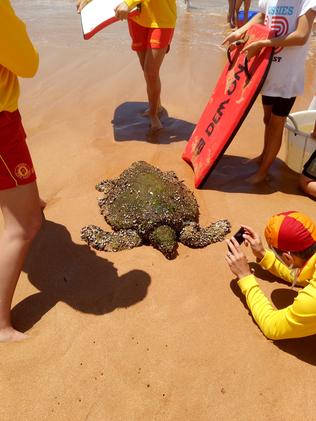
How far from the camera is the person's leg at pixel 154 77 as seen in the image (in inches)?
172

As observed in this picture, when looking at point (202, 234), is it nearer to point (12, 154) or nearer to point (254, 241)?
point (254, 241)

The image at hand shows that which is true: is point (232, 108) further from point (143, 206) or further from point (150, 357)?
point (150, 357)

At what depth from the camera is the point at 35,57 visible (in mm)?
1915

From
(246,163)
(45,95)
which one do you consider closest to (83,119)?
(45,95)

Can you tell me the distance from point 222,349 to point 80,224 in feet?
5.01

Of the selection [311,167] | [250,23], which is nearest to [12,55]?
[250,23]

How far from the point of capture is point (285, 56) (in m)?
3.29

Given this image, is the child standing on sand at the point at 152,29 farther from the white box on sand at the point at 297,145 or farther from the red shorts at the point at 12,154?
the red shorts at the point at 12,154

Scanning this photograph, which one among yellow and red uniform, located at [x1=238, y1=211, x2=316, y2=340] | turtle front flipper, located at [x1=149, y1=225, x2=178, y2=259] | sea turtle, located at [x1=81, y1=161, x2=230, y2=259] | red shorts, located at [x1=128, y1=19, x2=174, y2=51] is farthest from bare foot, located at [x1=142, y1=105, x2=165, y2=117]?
yellow and red uniform, located at [x1=238, y1=211, x2=316, y2=340]

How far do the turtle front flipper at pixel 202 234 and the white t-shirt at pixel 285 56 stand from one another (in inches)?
49.0

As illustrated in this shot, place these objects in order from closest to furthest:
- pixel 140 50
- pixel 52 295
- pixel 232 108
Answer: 1. pixel 52 295
2. pixel 232 108
3. pixel 140 50

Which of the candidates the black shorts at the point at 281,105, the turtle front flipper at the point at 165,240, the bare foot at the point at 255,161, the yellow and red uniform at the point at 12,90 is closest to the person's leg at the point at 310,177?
the black shorts at the point at 281,105

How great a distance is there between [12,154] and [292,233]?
1.48 meters

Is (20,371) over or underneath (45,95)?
over
